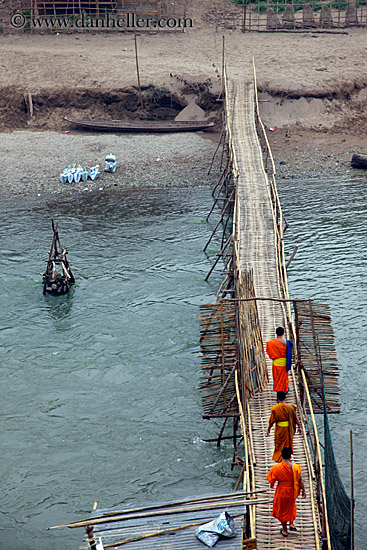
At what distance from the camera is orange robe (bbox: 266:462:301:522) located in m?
10.0

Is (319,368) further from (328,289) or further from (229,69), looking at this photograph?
(229,69)

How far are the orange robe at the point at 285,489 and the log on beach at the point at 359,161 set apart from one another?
24357 mm

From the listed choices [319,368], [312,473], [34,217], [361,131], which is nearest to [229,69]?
[361,131]

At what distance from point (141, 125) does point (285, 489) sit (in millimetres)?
28049

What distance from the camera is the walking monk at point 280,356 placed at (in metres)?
12.9

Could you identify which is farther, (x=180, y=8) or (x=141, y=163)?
(x=180, y=8)

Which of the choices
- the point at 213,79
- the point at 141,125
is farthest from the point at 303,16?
the point at 141,125

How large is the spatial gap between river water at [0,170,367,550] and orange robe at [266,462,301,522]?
3.05m

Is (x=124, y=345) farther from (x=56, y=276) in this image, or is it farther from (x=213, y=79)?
(x=213, y=79)

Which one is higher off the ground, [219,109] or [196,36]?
[196,36]

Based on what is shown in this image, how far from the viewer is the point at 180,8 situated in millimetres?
44094

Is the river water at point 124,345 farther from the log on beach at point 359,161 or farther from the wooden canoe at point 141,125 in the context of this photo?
the wooden canoe at point 141,125

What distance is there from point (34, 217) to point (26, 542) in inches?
684

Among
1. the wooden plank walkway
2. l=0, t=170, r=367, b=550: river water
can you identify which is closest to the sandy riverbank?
the wooden plank walkway
